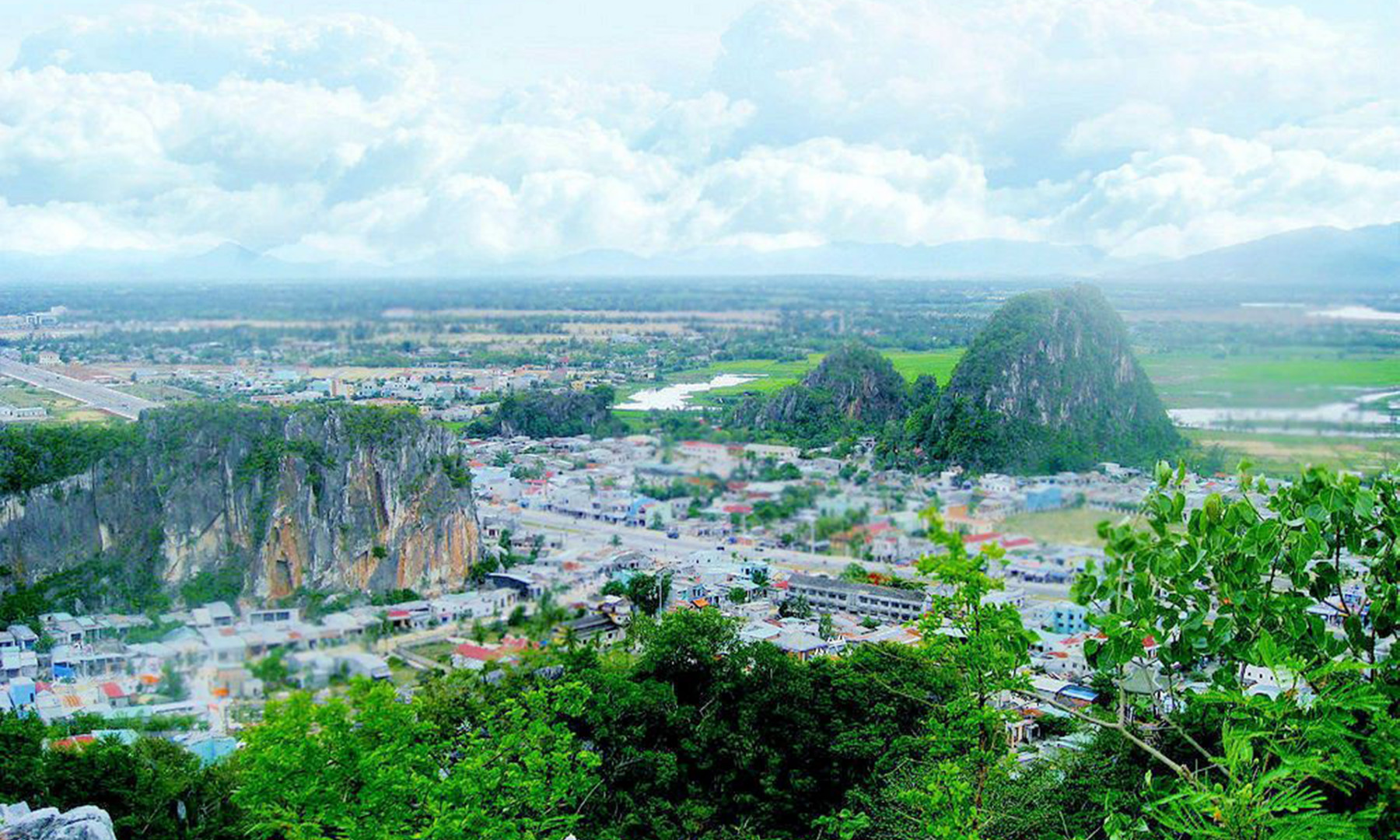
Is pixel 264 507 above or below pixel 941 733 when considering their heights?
below

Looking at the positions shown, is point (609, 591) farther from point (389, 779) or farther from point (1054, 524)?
point (389, 779)

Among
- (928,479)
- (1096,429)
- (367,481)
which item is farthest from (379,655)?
(1096,429)

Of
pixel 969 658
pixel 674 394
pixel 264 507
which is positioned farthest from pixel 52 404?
pixel 969 658

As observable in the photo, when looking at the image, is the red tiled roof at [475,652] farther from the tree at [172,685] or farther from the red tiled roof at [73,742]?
the red tiled roof at [73,742]

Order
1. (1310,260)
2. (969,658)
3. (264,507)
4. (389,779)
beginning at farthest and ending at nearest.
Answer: (264,507), (1310,260), (389,779), (969,658)

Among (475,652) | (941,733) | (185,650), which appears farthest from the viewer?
(475,652)

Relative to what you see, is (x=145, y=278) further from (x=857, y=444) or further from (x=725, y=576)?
(x=857, y=444)
